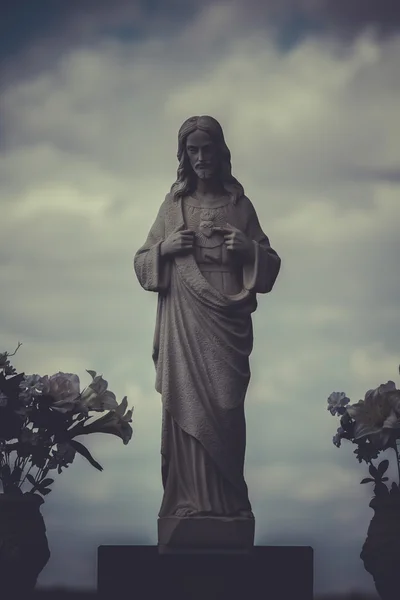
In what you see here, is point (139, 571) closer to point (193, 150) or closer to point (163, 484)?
point (163, 484)

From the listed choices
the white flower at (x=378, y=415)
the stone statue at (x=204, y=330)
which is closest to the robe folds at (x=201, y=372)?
the stone statue at (x=204, y=330)

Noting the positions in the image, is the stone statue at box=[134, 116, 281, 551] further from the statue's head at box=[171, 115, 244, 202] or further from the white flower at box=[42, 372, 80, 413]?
the white flower at box=[42, 372, 80, 413]

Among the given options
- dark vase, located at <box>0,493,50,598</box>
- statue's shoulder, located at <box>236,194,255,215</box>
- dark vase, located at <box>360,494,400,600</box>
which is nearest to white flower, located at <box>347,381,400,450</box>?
dark vase, located at <box>360,494,400,600</box>

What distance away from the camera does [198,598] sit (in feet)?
44.5

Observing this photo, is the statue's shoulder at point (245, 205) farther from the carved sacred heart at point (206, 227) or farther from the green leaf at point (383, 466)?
the green leaf at point (383, 466)

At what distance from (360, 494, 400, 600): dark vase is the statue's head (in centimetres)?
280

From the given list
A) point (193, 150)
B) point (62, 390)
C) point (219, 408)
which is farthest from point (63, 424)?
point (193, 150)

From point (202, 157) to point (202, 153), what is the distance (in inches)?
1.3

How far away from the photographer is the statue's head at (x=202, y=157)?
14.6 m

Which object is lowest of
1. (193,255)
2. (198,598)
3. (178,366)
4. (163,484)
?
(198,598)

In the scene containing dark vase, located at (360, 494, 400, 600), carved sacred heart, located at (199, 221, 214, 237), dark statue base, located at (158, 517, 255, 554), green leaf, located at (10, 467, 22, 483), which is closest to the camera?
dark vase, located at (360, 494, 400, 600)

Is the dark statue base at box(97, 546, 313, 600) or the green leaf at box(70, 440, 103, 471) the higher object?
the green leaf at box(70, 440, 103, 471)

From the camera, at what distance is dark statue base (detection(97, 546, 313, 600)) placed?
13.6 metres

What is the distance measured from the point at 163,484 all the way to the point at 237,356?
1.16 m
